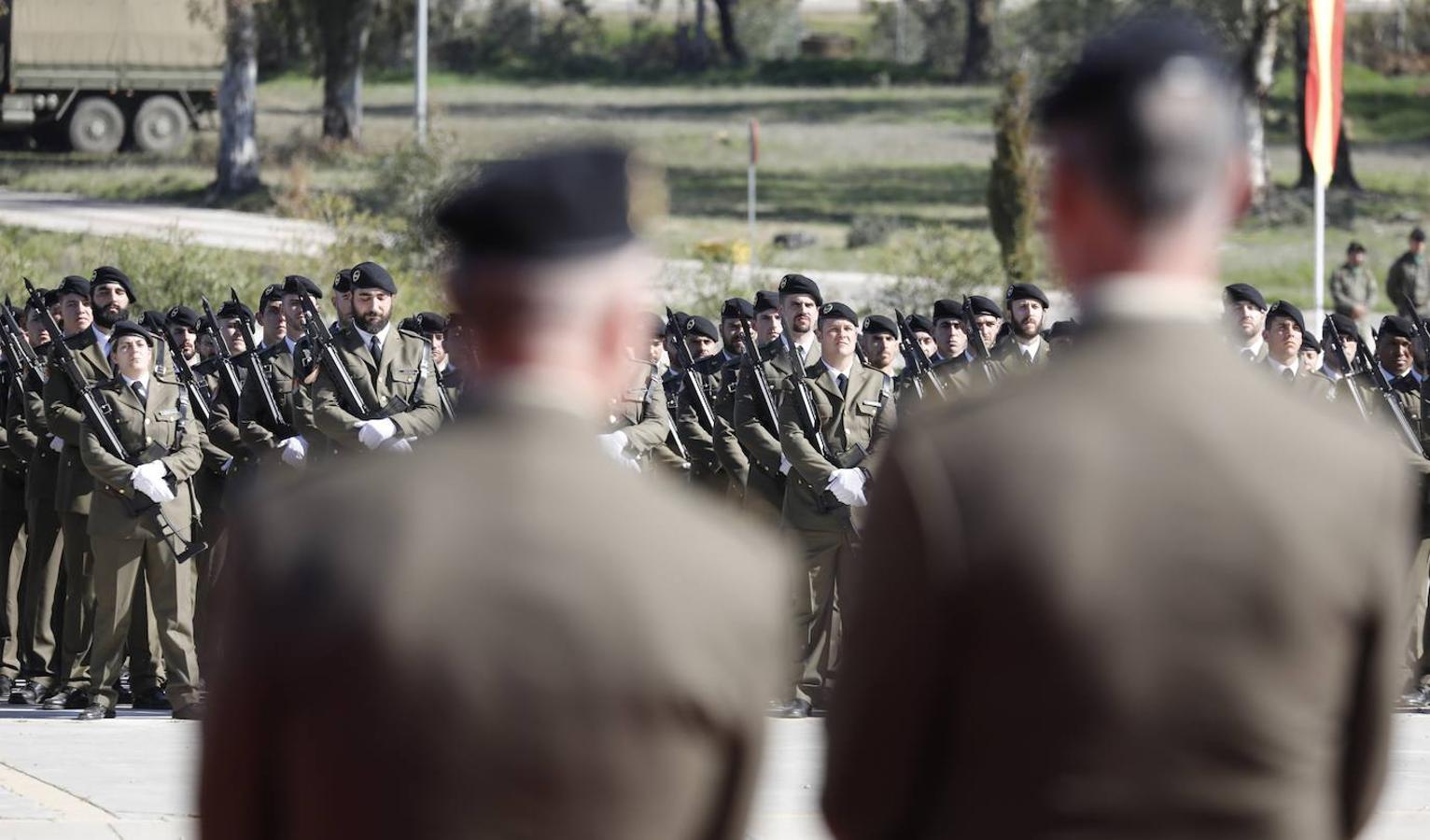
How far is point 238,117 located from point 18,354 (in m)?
22.7

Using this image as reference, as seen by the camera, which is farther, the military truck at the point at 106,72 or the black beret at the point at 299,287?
the military truck at the point at 106,72

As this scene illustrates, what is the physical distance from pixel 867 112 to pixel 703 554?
149 feet

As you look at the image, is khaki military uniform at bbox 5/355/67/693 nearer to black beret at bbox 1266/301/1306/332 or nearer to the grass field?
black beret at bbox 1266/301/1306/332

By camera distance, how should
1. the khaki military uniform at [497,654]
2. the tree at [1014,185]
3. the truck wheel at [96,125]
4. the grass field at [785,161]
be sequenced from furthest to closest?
the truck wheel at [96,125] < the grass field at [785,161] < the tree at [1014,185] < the khaki military uniform at [497,654]

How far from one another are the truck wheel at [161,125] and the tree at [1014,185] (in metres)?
16.9

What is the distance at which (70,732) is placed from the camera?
372 inches

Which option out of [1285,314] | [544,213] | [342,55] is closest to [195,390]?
[1285,314]

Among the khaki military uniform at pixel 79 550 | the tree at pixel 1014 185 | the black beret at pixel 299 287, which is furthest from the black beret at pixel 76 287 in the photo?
the tree at pixel 1014 185

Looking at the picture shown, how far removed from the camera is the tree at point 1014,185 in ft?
81.0

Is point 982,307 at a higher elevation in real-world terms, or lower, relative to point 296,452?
higher

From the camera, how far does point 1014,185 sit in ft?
81.8

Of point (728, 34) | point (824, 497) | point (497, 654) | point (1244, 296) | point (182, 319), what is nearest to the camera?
point (497, 654)

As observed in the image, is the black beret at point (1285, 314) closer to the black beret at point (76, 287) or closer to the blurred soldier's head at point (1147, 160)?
the black beret at point (76, 287)

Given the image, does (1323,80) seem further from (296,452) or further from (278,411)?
(296,452)
